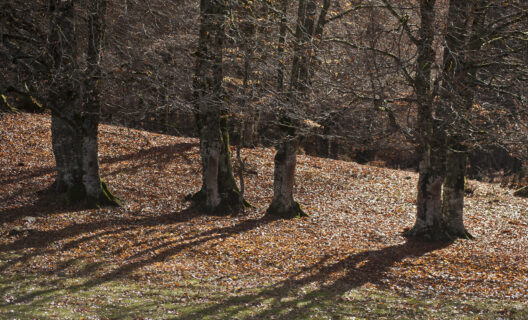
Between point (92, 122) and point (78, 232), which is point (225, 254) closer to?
point (78, 232)

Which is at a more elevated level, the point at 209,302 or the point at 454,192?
the point at 454,192

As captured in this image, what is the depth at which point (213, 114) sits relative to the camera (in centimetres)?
1420

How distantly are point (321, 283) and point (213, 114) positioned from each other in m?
6.53

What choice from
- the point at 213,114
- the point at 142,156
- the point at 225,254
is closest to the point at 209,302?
the point at 225,254

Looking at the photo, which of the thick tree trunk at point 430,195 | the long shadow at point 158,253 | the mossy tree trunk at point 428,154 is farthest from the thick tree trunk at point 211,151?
the thick tree trunk at point 430,195

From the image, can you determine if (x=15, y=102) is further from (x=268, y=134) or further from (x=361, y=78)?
(x=361, y=78)

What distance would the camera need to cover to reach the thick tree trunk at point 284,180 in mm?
15242

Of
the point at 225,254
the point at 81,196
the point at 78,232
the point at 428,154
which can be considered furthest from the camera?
the point at 81,196

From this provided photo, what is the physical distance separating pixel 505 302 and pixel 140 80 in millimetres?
10682

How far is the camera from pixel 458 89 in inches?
434

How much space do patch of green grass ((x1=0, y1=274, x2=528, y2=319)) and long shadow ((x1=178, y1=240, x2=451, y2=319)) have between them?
0.02 m

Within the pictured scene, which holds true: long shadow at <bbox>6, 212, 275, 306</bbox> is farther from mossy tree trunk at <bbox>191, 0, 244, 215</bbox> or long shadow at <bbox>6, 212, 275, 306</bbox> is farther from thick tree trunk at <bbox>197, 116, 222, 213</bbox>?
thick tree trunk at <bbox>197, 116, 222, 213</bbox>

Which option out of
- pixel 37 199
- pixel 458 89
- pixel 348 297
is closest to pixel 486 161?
pixel 458 89

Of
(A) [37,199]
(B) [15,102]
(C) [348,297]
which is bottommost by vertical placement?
(C) [348,297]
